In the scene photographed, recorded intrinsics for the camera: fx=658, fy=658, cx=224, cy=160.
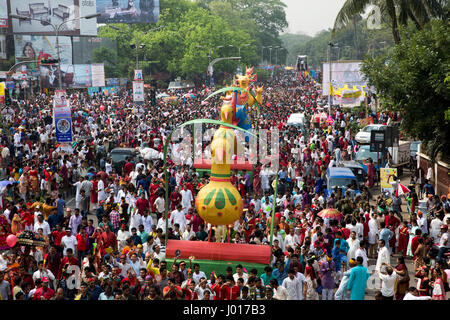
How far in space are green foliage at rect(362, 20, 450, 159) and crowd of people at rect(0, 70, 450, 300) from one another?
2.04 metres

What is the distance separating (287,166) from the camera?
2255 centimetres

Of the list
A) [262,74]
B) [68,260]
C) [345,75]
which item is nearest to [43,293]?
[68,260]

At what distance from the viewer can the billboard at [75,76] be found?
59.6 meters

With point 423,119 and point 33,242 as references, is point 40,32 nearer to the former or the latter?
point 423,119

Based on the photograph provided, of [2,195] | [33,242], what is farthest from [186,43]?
[33,242]

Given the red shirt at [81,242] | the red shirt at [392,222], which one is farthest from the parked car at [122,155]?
the red shirt at [392,222]

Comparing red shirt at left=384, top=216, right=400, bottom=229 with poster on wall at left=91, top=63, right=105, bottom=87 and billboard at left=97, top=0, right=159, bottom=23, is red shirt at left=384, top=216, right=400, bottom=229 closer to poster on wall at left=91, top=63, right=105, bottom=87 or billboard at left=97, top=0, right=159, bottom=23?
poster on wall at left=91, top=63, right=105, bottom=87

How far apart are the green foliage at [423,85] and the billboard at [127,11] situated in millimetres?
56959

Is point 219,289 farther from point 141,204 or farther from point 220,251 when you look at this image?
point 141,204

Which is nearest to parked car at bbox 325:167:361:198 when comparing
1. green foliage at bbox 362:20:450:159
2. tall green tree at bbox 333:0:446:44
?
green foliage at bbox 362:20:450:159

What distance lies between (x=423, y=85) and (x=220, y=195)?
9591 millimetres

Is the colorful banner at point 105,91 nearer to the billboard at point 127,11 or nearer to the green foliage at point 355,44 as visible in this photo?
the billboard at point 127,11
